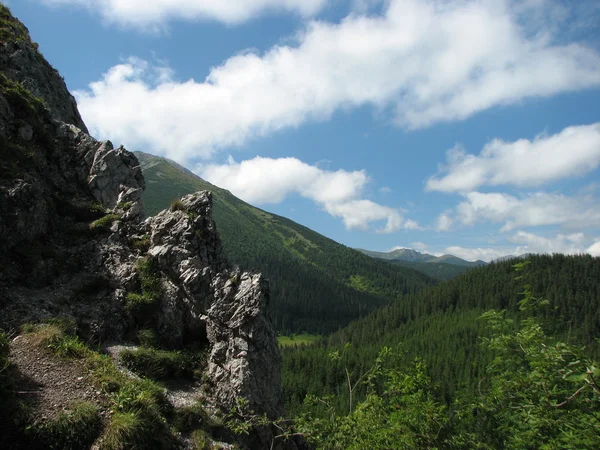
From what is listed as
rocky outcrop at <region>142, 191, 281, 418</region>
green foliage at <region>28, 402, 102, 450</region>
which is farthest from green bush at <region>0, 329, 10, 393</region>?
rocky outcrop at <region>142, 191, 281, 418</region>

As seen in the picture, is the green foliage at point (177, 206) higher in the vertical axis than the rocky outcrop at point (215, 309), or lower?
higher

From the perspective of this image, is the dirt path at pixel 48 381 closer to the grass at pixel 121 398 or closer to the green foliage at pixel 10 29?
the grass at pixel 121 398

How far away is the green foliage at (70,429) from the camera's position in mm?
11781

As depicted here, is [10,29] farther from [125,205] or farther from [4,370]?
[4,370]

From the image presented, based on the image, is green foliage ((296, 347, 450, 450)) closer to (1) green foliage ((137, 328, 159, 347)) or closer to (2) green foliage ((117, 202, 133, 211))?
(1) green foliage ((137, 328, 159, 347))

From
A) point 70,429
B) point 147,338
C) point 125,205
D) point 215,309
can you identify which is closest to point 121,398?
Result: point 70,429

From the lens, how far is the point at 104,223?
25984 mm

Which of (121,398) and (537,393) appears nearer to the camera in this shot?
(537,393)

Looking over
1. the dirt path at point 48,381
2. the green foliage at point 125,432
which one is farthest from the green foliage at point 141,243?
the green foliage at point 125,432

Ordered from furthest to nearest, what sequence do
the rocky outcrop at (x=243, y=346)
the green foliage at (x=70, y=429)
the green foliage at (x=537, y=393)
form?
the rocky outcrop at (x=243, y=346)
the green foliage at (x=70, y=429)
the green foliage at (x=537, y=393)

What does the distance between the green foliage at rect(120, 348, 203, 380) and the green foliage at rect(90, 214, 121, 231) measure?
10709 mm

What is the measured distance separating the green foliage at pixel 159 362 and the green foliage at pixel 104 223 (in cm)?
1071

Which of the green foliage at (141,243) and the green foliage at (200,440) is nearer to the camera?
the green foliage at (200,440)

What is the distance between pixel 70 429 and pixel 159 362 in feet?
22.7
